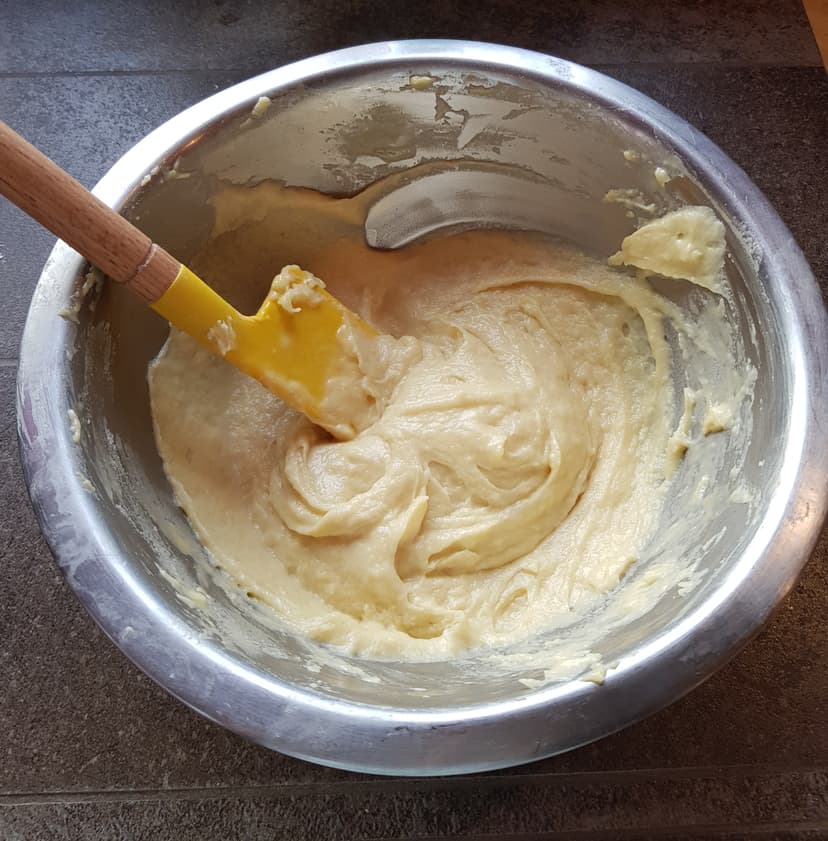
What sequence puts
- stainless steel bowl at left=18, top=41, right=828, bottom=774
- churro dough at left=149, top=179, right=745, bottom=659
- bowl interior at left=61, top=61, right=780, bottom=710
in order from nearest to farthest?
1. stainless steel bowl at left=18, top=41, right=828, bottom=774
2. bowl interior at left=61, top=61, right=780, bottom=710
3. churro dough at left=149, top=179, right=745, bottom=659

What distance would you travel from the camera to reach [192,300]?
1.33 metres

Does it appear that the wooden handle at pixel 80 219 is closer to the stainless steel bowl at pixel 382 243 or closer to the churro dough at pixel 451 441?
the stainless steel bowl at pixel 382 243

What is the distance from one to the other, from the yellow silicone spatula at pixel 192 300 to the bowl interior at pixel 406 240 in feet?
0.47

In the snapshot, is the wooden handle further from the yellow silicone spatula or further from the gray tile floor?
the gray tile floor

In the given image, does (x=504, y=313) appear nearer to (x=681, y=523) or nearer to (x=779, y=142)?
(x=681, y=523)

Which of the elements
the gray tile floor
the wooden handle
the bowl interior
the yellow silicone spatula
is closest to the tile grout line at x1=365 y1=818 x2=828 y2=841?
the gray tile floor

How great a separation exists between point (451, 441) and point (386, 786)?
703 mm

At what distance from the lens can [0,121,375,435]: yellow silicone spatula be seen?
1.12m

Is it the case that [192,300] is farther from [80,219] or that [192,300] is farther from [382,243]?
[382,243]

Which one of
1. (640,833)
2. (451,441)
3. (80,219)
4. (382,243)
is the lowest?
(640,833)

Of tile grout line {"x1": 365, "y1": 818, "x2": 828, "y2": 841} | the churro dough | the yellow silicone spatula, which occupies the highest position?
the yellow silicone spatula

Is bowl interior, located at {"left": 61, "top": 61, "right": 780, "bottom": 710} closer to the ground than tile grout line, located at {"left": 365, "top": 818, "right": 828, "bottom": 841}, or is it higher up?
higher up

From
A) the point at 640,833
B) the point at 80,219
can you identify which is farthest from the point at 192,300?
the point at 640,833

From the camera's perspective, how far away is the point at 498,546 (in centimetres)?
153
